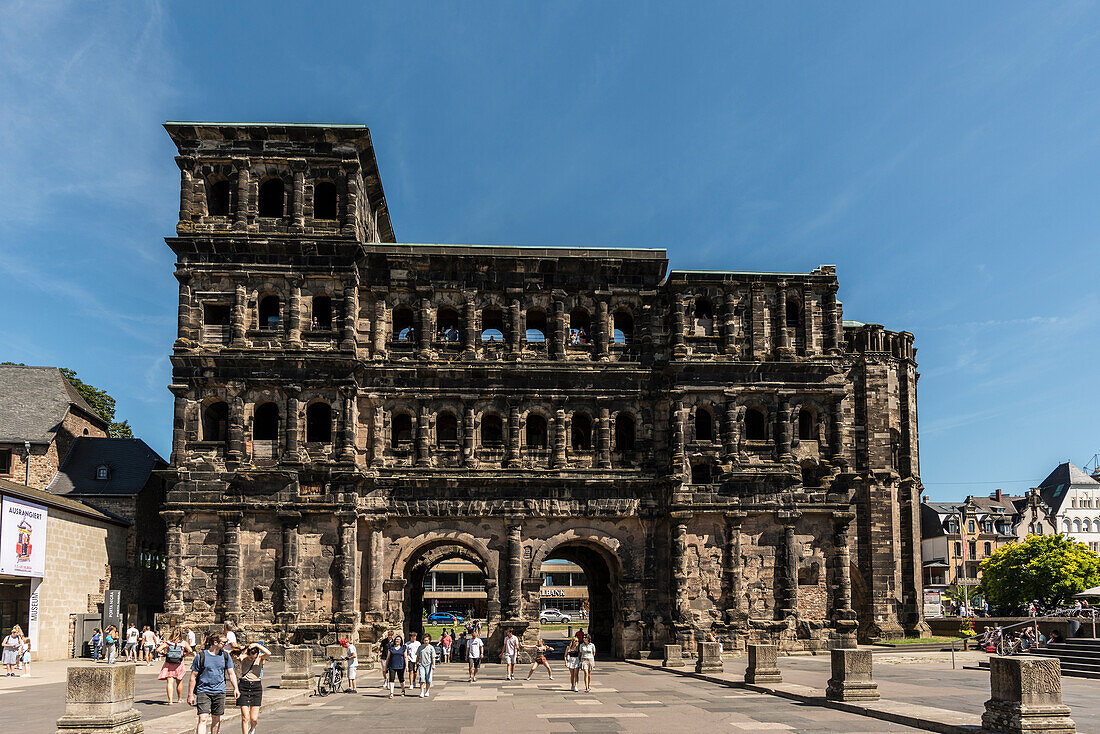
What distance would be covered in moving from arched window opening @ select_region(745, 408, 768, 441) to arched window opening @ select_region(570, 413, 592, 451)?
7.45m

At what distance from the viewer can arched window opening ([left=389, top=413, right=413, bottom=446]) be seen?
138 feet

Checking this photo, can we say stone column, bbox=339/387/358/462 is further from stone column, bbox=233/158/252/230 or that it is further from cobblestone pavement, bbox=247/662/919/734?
cobblestone pavement, bbox=247/662/919/734

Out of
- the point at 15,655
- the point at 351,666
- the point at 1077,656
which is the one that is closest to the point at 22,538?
the point at 15,655

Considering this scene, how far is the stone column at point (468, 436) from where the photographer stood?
4100cm

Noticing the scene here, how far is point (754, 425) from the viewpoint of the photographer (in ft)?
143

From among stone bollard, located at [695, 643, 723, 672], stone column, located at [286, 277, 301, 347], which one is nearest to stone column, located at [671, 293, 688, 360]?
stone bollard, located at [695, 643, 723, 672]

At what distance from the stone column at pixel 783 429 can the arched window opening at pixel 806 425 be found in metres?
1.26

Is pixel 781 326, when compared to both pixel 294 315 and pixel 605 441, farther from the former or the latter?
pixel 294 315

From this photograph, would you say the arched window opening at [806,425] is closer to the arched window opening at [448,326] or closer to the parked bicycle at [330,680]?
the arched window opening at [448,326]

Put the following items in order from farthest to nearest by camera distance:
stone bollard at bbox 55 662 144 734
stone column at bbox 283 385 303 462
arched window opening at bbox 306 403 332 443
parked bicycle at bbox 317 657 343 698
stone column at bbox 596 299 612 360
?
stone column at bbox 596 299 612 360, arched window opening at bbox 306 403 332 443, stone column at bbox 283 385 303 462, parked bicycle at bbox 317 657 343 698, stone bollard at bbox 55 662 144 734

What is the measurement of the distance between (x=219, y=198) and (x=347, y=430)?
1243 cm

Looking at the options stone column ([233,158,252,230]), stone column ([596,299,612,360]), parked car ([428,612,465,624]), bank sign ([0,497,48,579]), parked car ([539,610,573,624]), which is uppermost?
stone column ([233,158,252,230])

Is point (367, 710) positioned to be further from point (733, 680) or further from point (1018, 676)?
point (1018, 676)

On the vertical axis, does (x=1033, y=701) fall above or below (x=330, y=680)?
above
